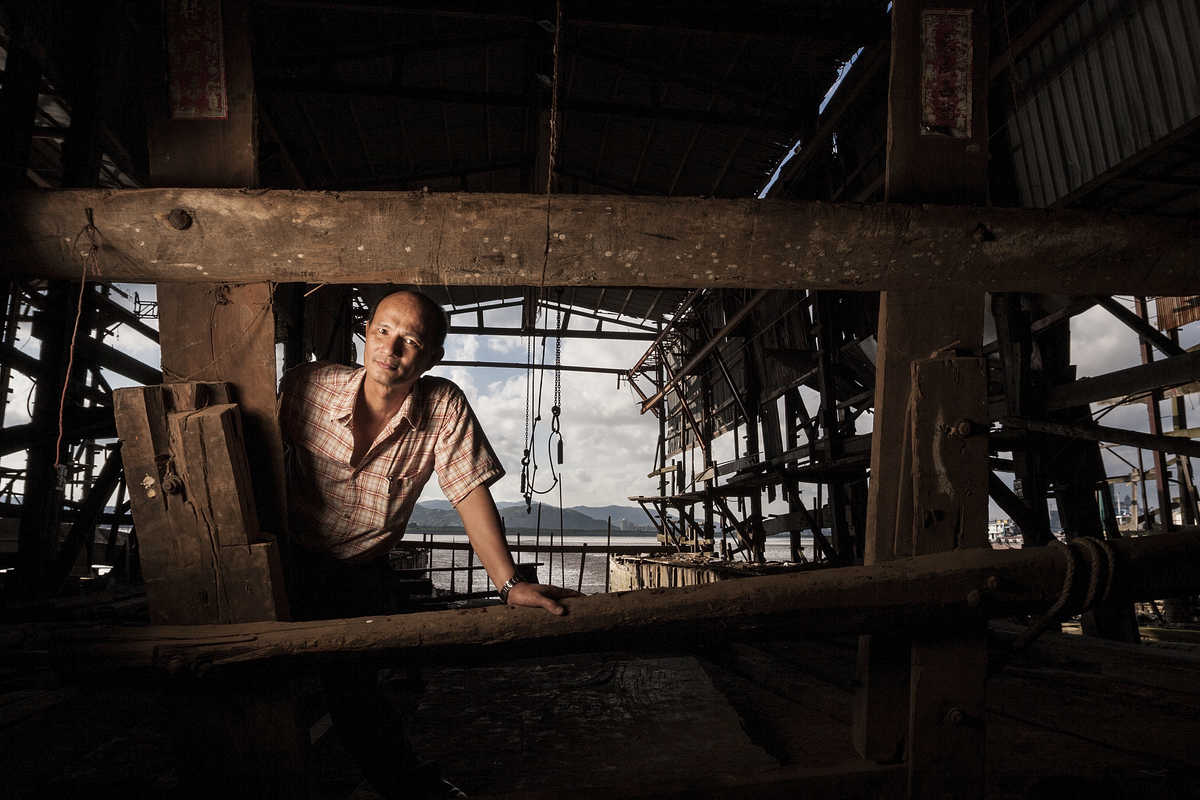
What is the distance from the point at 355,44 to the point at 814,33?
4.96 meters

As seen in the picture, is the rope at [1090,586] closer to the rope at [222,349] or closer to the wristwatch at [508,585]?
the wristwatch at [508,585]

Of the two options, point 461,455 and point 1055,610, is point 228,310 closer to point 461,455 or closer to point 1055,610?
point 461,455

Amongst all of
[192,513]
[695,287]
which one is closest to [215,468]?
[192,513]

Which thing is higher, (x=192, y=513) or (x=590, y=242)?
(x=590, y=242)

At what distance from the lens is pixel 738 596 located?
184 centimetres

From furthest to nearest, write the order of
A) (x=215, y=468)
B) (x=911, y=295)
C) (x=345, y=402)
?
(x=345, y=402) < (x=911, y=295) < (x=215, y=468)

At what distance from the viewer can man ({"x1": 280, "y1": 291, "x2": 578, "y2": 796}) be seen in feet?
7.64

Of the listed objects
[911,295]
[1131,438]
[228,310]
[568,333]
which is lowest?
[1131,438]

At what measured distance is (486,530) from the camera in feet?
8.03

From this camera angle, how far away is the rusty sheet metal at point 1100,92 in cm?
388

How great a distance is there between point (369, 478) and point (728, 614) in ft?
4.72

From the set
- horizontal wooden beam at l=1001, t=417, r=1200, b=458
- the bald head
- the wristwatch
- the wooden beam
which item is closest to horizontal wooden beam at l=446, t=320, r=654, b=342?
the wooden beam

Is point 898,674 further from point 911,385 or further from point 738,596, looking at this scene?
point 911,385

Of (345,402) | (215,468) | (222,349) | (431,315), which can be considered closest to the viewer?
(215,468)
